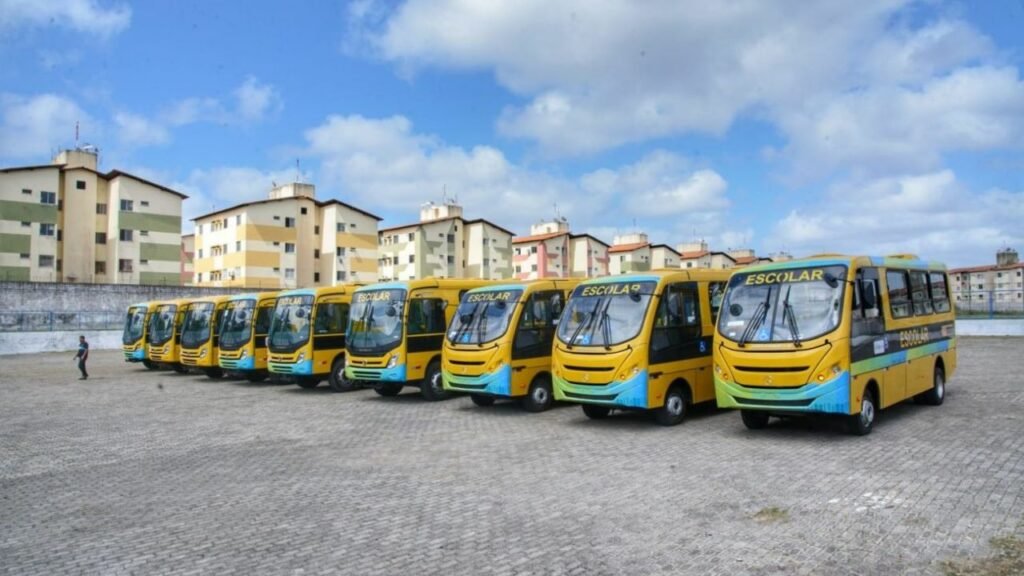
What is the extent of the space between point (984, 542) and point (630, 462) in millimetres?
4164

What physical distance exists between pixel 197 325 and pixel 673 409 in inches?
656

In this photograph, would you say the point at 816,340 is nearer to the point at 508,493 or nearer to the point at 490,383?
the point at 508,493

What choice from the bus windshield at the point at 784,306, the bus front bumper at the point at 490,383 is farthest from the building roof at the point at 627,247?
the bus windshield at the point at 784,306

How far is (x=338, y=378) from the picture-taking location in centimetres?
1889

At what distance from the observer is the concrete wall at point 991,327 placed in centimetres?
3241

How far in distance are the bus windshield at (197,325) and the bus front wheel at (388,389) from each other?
7984 millimetres

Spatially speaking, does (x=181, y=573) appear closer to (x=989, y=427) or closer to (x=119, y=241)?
(x=989, y=427)

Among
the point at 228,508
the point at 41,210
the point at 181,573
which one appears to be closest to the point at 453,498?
the point at 228,508

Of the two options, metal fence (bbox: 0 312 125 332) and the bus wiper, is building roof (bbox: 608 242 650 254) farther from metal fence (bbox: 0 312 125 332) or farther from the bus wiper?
the bus wiper

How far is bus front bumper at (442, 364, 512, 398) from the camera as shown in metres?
13.7

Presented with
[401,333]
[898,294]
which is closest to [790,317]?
[898,294]

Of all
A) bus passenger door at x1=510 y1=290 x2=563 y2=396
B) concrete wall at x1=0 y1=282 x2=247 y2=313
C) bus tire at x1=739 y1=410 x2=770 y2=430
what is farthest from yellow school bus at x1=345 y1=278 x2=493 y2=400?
concrete wall at x1=0 y1=282 x2=247 y2=313

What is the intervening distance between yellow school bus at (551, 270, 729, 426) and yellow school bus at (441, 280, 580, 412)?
4.66 feet

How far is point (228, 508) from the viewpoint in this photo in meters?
7.55
